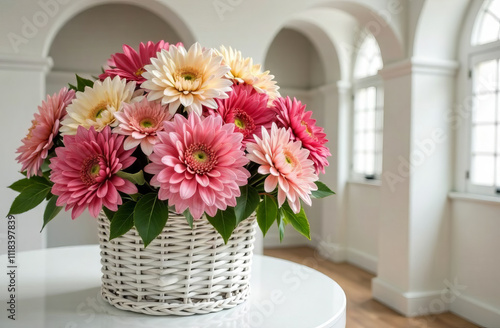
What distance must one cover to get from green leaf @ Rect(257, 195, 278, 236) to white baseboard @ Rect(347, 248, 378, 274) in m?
4.39

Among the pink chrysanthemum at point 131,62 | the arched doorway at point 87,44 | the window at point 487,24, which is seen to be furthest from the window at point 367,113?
the pink chrysanthemum at point 131,62

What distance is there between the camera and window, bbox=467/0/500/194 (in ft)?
11.1

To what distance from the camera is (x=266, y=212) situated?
0.71 meters

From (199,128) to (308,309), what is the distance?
0.40m

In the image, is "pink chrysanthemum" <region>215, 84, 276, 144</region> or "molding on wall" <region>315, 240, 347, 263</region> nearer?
"pink chrysanthemum" <region>215, 84, 276, 144</region>

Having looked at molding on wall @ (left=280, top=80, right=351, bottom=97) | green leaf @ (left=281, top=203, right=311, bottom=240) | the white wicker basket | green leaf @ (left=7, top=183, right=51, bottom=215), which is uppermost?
molding on wall @ (left=280, top=80, right=351, bottom=97)

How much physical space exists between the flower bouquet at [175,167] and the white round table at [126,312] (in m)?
0.03

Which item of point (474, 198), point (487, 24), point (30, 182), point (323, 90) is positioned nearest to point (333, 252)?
point (323, 90)

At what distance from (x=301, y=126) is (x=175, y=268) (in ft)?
1.02

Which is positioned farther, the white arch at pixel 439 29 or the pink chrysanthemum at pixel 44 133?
the white arch at pixel 439 29

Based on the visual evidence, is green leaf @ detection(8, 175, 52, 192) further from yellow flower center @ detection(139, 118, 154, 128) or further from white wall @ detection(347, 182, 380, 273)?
white wall @ detection(347, 182, 380, 273)

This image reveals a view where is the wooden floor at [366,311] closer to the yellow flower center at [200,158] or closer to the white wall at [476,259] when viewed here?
the white wall at [476,259]

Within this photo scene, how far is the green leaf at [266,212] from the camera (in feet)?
2.29

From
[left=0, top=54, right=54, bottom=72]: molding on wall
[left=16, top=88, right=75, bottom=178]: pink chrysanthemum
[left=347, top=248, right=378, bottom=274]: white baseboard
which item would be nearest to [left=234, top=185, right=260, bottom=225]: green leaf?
[left=16, top=88, right=75, bottom=178]: pink chrysanthemum
